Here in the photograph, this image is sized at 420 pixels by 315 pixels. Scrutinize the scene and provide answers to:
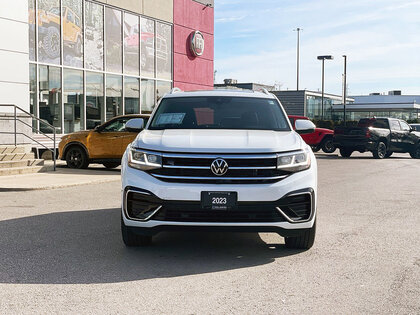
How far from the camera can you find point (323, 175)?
16.2 m

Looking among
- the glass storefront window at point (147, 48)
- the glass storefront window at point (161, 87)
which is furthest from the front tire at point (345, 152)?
the glass storefront window at point (147, 48)

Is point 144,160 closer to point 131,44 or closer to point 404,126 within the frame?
point 131,44

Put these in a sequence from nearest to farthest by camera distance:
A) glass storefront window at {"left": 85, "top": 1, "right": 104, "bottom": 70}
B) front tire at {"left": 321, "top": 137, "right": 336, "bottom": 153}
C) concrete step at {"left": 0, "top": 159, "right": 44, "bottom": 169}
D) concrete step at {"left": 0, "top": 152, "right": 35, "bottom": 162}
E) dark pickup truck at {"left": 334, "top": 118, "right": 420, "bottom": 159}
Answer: concrete step at {"left": 0, "top": 159, "right": 44, "bottom": 169} → concrete step at {"left": 0, "top": 152, "right": 35, "bottom": 162} → glass storefront window at {"left": 85, "top": 1, "right": 104, "bottom": 70} → dark pickup truck at {"left": 334, "top": 118, "right": 420, "bottom": 159} → front tire at {"left": 321, "top": 137, "right": 336, "bottom": 153}

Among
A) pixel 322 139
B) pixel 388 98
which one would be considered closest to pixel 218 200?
pixel 322 139

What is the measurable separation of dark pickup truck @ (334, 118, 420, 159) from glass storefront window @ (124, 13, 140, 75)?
9732 mm

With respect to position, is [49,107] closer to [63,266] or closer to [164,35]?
[164,35]

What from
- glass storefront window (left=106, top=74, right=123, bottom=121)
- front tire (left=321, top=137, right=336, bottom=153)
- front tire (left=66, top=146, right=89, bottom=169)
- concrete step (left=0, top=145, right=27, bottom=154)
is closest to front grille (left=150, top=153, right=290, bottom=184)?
concrete step (left=0, top=145, right=27, bottom=154)

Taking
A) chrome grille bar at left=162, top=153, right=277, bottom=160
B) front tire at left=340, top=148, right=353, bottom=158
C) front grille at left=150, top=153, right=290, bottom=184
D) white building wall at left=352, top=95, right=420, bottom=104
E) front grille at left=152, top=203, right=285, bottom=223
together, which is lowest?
front tire at left=340, top=148, right=353, bottom=158

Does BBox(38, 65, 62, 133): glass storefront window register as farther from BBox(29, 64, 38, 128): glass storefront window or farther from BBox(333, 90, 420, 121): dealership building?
BBox(333, 90, 420, 121): dealership building

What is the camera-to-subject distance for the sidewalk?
11.9m

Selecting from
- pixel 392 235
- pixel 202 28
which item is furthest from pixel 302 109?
pixel 392 235

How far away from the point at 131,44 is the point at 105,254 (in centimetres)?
2017

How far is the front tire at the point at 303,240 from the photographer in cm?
598

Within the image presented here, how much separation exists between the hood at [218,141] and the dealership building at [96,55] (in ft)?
38.3
